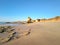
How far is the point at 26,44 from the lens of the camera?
2.54m

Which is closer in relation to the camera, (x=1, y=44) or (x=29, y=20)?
(x=1, y=44)

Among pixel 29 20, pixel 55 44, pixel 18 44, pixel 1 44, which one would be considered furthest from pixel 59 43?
pixel 29 20

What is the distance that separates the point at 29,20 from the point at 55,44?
Answer: 830 inches

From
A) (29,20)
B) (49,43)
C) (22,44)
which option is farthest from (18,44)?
(29,20)

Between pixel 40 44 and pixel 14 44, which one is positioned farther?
pixel 14 44

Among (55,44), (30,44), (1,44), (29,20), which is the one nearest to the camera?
(55,44)

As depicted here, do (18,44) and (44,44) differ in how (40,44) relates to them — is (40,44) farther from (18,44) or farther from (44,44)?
(18,44)

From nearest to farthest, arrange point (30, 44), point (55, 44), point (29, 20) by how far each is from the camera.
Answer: point (55, 44)
point (30, 44)
point (29, 20)

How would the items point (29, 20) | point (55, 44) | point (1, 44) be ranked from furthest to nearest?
point (29, 20), point (1, 44), point (55, 44)

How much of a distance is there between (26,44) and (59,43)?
35.2 inches

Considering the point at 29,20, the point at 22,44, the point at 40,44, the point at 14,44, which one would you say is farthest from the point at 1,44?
the point at 29,20

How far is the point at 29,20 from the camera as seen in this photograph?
23.4m

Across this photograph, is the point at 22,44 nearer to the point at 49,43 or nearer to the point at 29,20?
the point at 49,43

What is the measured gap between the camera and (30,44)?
8.22 feet
